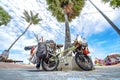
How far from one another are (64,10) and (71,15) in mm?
1626

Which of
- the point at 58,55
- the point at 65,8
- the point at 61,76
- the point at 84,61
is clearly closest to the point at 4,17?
the point at 65,8

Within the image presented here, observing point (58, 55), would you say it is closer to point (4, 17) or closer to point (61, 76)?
point (61, 76)

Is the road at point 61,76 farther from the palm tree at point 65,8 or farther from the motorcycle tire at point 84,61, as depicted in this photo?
the palm tree at point 65,8

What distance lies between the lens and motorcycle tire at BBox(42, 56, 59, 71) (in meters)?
11.6

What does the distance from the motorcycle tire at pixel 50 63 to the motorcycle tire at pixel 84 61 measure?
3.32ft

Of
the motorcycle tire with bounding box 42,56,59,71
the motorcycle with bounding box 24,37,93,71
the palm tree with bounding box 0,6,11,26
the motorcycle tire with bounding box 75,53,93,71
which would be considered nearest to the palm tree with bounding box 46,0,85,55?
the palm tree with bounding box 0,6,11,26

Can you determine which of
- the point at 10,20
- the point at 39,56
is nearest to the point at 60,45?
the point at 39,56

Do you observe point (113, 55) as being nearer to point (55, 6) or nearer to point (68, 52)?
point (55, 6)

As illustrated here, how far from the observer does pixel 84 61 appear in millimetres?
11281

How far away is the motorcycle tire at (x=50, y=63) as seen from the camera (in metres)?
11.6

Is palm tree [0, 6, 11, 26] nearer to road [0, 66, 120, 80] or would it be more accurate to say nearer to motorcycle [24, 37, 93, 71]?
motorcycle [24, 37, 93, 71]

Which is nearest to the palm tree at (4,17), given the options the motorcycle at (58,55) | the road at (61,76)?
the motorcycle at (58,55)

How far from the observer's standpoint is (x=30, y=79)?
671 cm

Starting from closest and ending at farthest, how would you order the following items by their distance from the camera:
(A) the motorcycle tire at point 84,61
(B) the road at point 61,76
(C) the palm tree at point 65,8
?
(B) the road at point 61,76 → (A) the motorcycle tire at point 84,61 → (C) the palm tree at point 65,8
